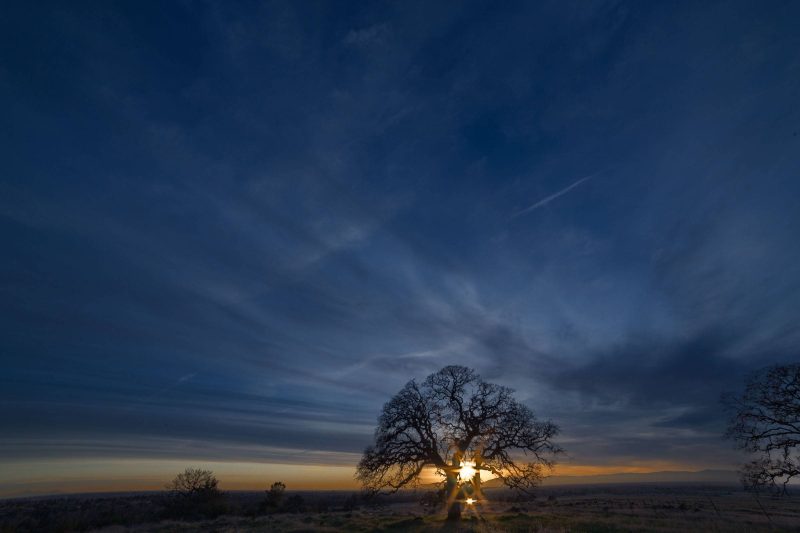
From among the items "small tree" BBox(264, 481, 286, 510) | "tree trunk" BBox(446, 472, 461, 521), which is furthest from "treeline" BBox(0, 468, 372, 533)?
"tree trunk" BBox(446, 472, 461, 521)

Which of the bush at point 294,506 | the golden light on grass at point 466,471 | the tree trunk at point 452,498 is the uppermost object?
the golden light on grass at point 466,471

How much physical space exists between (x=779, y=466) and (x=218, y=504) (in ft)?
170

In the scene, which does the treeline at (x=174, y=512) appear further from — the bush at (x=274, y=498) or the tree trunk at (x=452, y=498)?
the tree trunk at (x=452, y=498)

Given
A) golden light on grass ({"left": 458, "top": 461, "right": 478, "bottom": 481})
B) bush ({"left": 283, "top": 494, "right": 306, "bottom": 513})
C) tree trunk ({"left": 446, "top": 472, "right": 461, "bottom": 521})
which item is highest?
golden light on grass ({"left": 458, "top": 461, "right": 478, "bottom": 481})

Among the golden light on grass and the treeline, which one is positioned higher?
the golden light on grass

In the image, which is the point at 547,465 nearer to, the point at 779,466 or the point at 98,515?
the point at 779,466

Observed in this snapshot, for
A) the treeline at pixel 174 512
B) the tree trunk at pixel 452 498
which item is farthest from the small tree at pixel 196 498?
the tree trunk at pixel 452 498

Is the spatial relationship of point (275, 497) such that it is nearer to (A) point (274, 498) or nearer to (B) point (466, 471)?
(A) point (274, 498)

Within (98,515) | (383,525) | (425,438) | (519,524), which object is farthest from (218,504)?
(519,524)

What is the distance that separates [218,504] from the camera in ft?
157

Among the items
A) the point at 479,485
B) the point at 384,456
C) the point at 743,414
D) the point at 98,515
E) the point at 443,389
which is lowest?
the point at 98,515

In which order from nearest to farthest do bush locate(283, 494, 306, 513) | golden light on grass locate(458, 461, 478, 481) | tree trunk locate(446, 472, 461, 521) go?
tree trunk locate(446, 472, 461, 521) → golden light on grass locate(458, 461, 478, 481) → bush locate(283, 494, 306, 513)

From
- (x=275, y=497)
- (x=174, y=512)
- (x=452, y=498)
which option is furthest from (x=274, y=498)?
(x=452, y=498)

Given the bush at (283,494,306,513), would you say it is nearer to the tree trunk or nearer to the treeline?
the treeline
